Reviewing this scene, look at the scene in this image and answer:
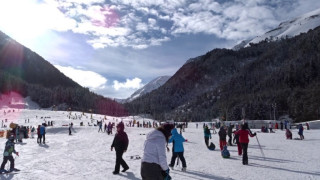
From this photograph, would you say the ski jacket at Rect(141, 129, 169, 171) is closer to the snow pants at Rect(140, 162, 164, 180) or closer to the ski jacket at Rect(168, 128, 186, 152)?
the snow pants at Rect(140, 162, 164, 180)

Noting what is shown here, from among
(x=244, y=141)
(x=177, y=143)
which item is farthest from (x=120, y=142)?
(x=244, y=141)

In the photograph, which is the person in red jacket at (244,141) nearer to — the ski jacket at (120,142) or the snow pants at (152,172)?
the ski jacket at (120,142)

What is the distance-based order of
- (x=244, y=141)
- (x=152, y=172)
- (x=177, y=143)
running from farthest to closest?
1. (x=244, y=141)
2. (x=177, y=143)
3. (x=152, y=172)

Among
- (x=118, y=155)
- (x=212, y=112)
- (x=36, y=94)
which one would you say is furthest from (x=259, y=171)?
(x=36, y=94)

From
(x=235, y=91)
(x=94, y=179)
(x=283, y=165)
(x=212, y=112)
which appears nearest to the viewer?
(x=94, y=179)

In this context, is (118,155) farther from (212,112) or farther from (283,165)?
(212,112)

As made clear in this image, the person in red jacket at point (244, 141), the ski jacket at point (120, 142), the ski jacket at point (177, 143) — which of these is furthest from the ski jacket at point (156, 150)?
the person in red jacket at point (244, 141)

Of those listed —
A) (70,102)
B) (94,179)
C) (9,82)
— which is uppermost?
(9,82)

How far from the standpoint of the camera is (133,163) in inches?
495

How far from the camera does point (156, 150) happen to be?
520cm

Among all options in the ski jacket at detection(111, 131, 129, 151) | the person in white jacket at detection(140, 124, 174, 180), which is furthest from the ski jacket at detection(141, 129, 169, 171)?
the ski jacket at detection(111, 131, 129, 151)

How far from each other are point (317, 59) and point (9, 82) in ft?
551

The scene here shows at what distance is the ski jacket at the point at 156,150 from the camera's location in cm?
517

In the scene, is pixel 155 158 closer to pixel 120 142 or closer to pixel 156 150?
pixel 156 150
